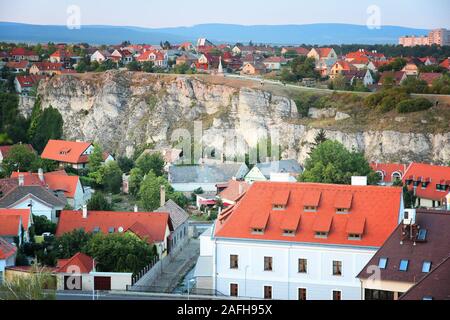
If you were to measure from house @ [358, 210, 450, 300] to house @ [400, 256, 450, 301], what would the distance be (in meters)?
1.47

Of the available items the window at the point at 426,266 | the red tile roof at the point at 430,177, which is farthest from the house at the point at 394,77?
the window at the point at 426,266

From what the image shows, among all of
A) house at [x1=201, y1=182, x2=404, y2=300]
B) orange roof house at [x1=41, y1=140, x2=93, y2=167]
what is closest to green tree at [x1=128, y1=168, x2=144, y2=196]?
orange roof house at [x1=41, y1=140, x2=93, y2=167]

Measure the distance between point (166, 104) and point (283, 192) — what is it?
2053cm

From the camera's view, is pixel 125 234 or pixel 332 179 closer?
pixel 125 234

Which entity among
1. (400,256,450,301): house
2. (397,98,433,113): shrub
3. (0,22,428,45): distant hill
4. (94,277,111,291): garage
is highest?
(0,22,428,45): distant hill

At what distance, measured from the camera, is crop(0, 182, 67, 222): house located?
17.4 m

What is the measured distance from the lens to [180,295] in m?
11.3

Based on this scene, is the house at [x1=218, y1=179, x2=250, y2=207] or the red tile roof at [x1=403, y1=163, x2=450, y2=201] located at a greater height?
the red tile roof at [x1=403, y1=163, x2=450, y2=201]

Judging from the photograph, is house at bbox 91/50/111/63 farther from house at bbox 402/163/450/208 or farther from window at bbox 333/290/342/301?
window at bbox 333/290/342/301
